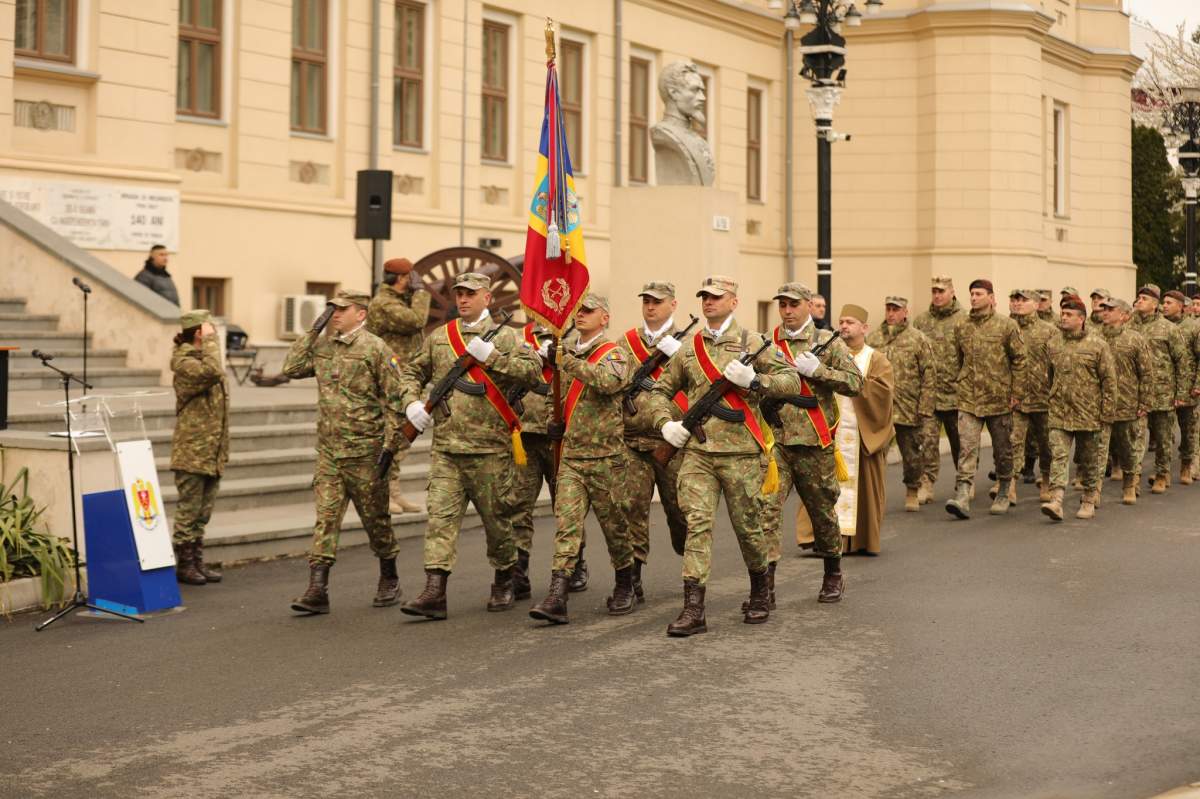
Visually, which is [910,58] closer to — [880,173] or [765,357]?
[880,173]

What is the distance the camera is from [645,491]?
11.0 meters

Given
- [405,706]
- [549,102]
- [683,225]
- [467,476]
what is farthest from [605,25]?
[405,706]

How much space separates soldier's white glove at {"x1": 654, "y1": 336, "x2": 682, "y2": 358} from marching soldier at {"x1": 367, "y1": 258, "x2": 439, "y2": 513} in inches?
150

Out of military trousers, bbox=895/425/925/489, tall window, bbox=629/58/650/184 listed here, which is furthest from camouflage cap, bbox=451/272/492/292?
tall window, bbox=629/58/650/184

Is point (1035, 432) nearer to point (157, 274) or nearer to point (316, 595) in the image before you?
point (316, 595)

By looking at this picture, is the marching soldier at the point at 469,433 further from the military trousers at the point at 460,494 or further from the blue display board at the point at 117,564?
the blue display board at the point at 117,564

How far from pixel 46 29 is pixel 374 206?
4.61 m

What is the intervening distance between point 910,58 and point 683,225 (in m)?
21.4

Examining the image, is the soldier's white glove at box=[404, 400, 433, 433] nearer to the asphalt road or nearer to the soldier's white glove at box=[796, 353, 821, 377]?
the asphalt road

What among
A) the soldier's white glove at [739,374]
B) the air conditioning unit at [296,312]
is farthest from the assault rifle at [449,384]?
the air conditioning unit at [296,312]

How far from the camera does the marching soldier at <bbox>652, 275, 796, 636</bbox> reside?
9.94 m

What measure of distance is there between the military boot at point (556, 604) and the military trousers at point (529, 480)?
0.63m

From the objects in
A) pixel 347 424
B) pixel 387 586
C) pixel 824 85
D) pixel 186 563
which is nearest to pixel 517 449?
pixel 347 424

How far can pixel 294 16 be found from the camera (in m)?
25.6
